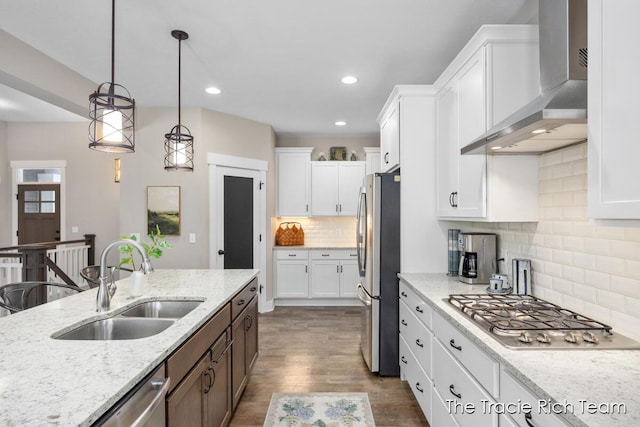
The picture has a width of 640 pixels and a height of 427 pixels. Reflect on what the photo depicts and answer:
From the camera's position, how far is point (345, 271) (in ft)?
18.0

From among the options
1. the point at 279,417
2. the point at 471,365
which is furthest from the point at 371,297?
the point at 471,365

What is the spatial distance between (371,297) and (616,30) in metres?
2.45

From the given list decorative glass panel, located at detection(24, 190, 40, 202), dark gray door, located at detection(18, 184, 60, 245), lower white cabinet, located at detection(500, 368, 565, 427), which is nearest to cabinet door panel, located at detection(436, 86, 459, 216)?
lower white cabinet, located at detection(500, 368, 565, 427)

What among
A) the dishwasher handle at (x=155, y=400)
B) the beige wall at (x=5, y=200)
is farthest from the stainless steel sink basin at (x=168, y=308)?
the beige wall at (x=5, y=200)

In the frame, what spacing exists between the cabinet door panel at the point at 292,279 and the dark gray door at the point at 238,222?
1.98 feet

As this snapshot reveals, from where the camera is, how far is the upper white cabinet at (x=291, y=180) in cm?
567

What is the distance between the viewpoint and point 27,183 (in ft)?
19.2

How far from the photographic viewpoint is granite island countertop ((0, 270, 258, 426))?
0.90 metres

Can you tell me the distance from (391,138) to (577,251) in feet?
6.34

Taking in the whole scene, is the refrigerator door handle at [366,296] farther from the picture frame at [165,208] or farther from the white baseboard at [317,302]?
the picture frame at [165,208]

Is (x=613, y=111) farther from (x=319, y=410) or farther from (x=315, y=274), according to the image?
(x=315, y=274)

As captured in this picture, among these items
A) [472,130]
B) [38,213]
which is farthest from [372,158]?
[38,213]

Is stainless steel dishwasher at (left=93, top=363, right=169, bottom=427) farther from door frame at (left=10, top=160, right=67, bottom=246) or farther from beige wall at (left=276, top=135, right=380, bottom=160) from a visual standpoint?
door frame at (left=10, top=160, right=67, bottom=246)

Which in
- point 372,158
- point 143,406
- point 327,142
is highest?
point 327,142
